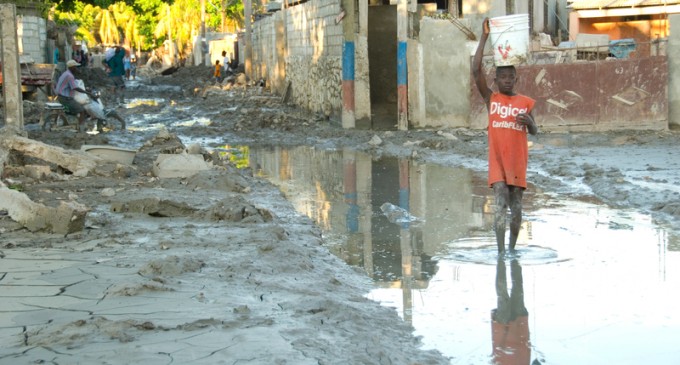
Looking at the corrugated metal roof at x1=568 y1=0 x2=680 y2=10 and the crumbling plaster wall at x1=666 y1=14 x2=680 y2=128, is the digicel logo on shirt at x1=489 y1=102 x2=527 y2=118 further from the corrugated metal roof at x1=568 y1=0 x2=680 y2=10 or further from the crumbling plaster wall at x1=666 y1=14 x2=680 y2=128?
the corrugated metal roof at x1=568 y1=0 x2=680 y2=10

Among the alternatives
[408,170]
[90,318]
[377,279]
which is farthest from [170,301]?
[408,170]

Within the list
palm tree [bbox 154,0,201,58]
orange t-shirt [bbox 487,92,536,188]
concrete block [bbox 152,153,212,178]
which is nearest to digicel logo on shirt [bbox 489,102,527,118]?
orange t-shirt [bbox 487,92,536,188]

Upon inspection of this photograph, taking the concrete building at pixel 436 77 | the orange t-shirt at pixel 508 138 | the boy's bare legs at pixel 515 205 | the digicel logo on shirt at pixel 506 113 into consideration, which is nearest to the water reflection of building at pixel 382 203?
the boy's bare legs at pixel 515 205

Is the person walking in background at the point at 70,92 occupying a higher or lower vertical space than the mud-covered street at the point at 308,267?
higher

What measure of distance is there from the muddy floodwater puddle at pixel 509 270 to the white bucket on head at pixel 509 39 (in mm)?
1560

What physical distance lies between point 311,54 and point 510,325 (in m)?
18.2

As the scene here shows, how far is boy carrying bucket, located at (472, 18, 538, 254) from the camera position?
6832mm

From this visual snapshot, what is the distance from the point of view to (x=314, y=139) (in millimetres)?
17641

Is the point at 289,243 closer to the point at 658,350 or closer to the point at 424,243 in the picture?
the point at 424,243

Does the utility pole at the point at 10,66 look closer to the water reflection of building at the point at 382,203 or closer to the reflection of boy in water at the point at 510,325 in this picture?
the water reflection of building at the point at 382,203

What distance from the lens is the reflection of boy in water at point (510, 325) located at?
471cm

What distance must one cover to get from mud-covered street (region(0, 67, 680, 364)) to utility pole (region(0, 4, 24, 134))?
2157mm

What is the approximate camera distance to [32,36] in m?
31.3

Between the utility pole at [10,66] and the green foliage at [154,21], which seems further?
the green foliage at [154,21]
